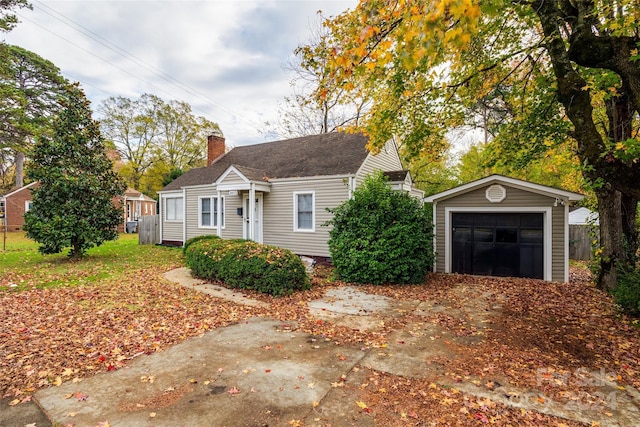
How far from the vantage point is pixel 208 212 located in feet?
52.1

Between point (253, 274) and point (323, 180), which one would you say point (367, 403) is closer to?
point (253, 274)

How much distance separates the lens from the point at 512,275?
9.77 meters

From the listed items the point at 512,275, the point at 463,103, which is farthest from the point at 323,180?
the point at 512,275

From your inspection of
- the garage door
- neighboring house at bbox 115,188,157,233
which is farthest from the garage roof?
neighboring house at bbox 115,188,157,233

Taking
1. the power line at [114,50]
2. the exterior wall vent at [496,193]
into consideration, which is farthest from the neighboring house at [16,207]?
the exterior wall vent at [496,193]

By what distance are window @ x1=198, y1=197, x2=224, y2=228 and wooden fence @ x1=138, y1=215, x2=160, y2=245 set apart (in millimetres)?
4019

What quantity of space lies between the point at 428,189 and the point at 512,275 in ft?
42.1

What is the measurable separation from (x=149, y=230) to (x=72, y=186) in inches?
303

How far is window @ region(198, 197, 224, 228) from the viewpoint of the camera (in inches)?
612

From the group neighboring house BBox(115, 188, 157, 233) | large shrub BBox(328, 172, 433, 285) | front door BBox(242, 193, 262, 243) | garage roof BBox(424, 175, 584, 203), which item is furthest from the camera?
neighboring house BBox(115, 188, 157, 233)

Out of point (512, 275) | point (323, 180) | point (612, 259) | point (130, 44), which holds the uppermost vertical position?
point (130, 44)

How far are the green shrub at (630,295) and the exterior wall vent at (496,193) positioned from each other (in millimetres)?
4098

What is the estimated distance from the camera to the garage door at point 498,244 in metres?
9.48

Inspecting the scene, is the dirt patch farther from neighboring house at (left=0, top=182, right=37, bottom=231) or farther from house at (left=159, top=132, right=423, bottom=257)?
neighboring house at (left=0, top=182, right=37, bottom=231)
